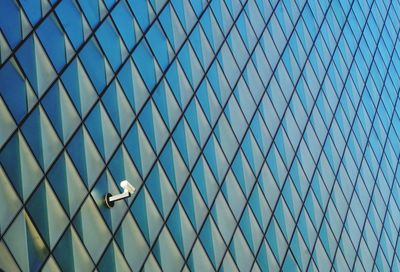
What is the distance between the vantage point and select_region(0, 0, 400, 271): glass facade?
24.9m

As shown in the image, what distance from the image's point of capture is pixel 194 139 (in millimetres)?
32125

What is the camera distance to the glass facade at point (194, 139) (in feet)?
81.7

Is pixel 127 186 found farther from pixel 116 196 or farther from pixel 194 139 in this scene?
pixel 194 139

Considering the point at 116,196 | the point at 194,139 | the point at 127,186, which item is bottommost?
the point at 116,196

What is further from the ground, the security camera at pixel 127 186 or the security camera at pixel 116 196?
the security camera at pixel 127 186

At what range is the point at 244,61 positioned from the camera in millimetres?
37281

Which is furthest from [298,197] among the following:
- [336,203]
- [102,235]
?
[102,235]

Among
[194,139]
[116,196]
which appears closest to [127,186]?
[116,196]

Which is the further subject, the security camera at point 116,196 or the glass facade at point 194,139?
the security camera at point 116,196

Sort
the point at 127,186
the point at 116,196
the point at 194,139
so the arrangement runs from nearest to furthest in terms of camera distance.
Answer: the point at 127,186, the point at 116,196, the point at 194,139

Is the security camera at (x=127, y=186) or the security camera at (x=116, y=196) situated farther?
the security camera at (x=116, y=196)

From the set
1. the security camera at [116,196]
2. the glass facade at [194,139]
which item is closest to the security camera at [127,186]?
the security camera at [116,196]

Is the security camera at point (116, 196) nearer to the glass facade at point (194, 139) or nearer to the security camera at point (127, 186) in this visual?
the security camera at point (127, 186)

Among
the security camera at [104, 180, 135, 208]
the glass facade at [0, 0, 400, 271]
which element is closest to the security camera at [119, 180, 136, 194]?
the security camera at [104, 180, 135, 208]
